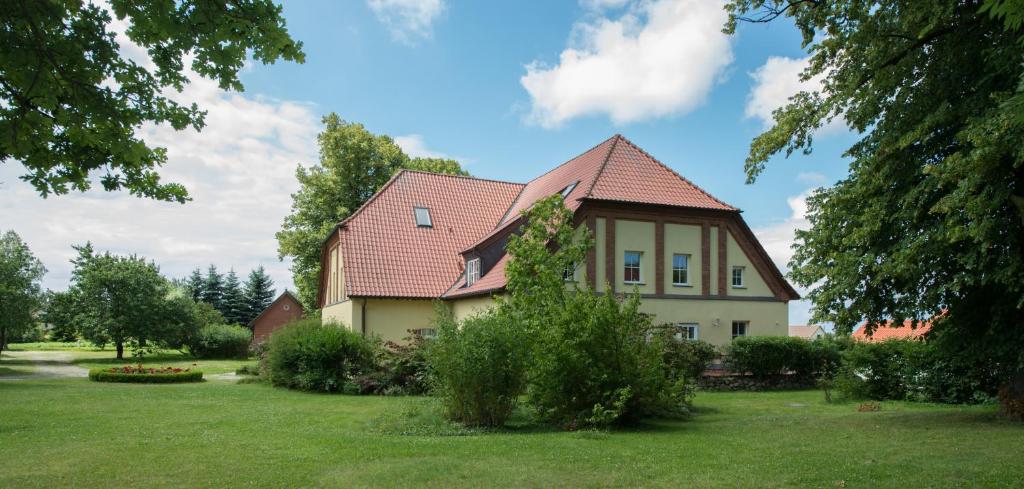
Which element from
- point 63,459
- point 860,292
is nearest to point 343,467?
point 63,459

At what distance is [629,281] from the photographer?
26.0m

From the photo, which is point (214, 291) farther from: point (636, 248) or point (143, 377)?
point (636, 248)

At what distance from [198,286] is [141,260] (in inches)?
1181

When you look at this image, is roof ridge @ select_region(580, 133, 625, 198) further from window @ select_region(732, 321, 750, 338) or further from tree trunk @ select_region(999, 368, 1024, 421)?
tree trunk @ select_region(999, 368, 1024, 421)

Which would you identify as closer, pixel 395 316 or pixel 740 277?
pixel 740 277

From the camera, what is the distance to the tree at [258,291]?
77000 millimetres

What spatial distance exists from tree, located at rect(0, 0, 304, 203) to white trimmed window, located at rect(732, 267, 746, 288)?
77.1 feet

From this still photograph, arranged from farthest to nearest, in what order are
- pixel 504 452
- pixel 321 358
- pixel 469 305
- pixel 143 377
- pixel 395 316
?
pixel 395 316
pixel 143 377
pixel 469 305
pixel 321 358
pixel 504 452

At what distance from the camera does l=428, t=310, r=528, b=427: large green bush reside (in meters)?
13.6

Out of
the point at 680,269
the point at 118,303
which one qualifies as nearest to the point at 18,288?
the point at 118,303

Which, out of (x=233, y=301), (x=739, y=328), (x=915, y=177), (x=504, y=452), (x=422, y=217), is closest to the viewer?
(x=504, y=452)

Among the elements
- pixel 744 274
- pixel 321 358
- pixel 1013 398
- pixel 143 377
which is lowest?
pixel 143 377

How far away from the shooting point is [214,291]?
76.8 meters

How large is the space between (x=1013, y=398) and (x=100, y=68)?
15.4 metres
